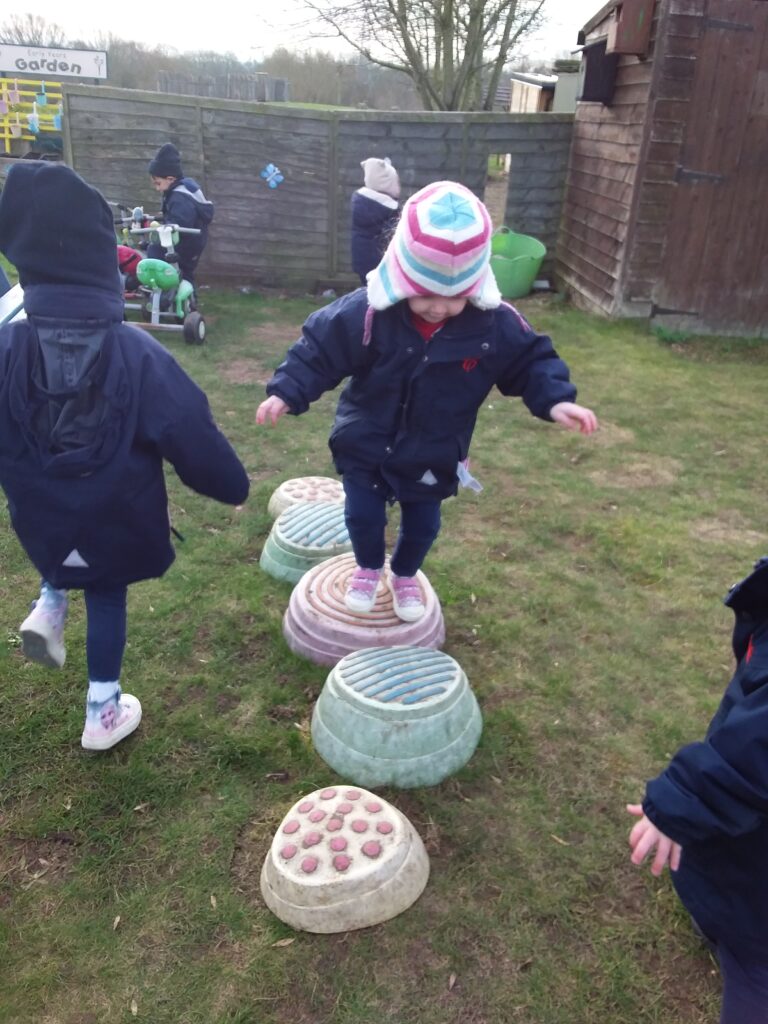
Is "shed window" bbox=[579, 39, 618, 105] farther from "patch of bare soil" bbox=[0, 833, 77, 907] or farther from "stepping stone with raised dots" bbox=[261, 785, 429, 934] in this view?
"patch of bare soil" bbox=[0, 833, 77, 907]

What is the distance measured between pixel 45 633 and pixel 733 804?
6.21 ft

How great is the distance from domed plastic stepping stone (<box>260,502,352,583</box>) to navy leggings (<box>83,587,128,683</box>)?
119cm

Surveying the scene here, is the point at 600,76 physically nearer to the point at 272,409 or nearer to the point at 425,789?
the point at 272,409

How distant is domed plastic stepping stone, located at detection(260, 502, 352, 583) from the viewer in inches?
143

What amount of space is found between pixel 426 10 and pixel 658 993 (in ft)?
56.9

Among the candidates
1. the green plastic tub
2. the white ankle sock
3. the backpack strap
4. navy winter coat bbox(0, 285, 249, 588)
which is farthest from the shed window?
the white ankle sock

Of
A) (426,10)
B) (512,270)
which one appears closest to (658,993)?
(512,270)

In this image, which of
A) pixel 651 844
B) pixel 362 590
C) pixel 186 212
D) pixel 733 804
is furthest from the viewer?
pixel 186 212

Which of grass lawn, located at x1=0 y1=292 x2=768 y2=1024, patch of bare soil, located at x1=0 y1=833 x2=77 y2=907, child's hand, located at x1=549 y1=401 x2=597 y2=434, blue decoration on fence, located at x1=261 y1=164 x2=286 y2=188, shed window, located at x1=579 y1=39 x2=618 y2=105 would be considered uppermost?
shed window, located at x1=579 y1=39 x2=618 y2=105

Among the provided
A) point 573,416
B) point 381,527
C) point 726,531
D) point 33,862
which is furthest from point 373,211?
point 33,862

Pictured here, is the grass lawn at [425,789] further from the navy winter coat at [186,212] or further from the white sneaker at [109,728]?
the navy winter coat at [186,212]

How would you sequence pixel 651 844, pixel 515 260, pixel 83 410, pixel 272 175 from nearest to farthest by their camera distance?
pixel 651 844 → pixel 83 410 → pixel 515 260 → pixel 272 175

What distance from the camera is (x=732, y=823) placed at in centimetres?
154

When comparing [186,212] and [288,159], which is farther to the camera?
[288,159]
